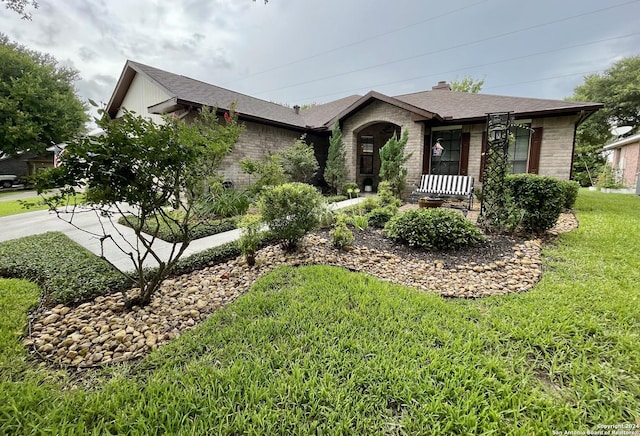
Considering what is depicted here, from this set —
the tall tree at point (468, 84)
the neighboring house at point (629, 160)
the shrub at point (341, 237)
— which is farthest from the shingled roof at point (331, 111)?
the tall tree at point (468, 84)

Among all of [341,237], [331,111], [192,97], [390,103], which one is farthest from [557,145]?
[192,97]

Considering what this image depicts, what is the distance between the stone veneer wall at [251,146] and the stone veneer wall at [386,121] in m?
2.71

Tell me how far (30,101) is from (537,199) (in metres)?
27.3

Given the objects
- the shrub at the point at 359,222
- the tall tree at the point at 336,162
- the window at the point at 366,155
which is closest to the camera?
the shrub at the point at 359,222

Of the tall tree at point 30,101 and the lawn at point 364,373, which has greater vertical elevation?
the tall tree at point 30,101

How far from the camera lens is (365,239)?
5062 mm

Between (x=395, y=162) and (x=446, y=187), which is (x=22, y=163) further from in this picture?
(x=446, y=187)

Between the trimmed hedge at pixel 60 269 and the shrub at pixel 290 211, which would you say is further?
the shrub at pixel 290 211

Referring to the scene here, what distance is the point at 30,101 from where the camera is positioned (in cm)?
1803

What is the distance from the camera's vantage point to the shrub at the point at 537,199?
4758 mm

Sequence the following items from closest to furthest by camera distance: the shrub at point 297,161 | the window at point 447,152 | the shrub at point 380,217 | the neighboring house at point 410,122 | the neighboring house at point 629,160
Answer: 1. the shrub at point 380,217
2. the neighboring house at point 410,122
3. the shrub at point 297,161
4. the window at point 447,152
5. the neighboring house at point 629,160

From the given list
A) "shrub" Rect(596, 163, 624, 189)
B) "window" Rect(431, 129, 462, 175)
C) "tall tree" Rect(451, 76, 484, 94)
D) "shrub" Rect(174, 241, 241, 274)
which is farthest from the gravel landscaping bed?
"tall tree" Rect(451, 76, 484, 94)

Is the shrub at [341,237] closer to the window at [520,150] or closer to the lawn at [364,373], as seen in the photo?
the lawn at [364,373]

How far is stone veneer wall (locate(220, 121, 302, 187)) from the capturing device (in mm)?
9502
